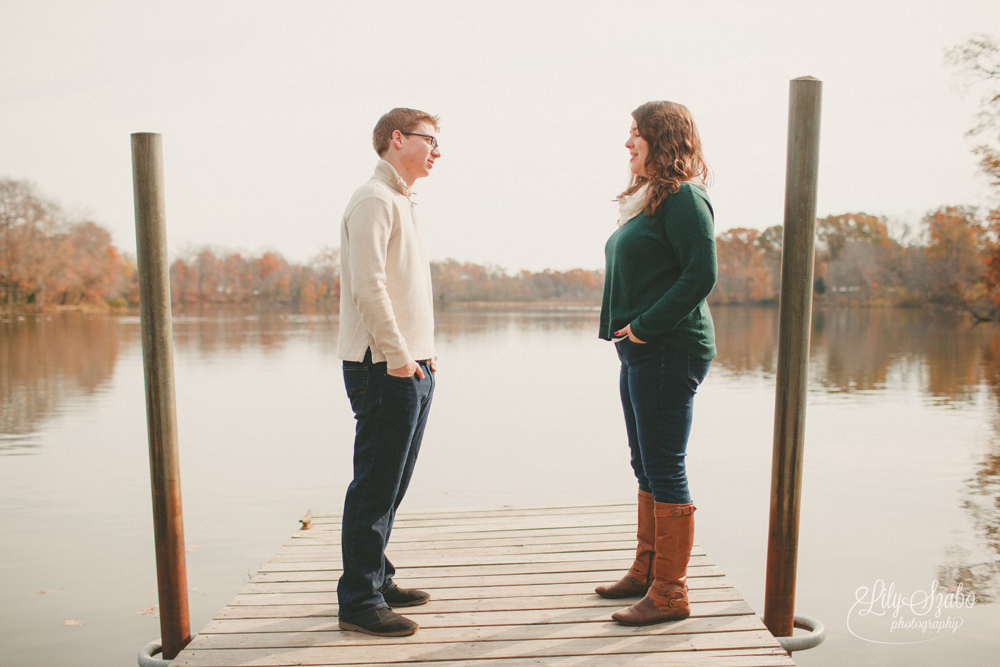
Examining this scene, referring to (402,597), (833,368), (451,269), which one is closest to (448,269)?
(451,269)

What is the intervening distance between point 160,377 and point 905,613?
470cm

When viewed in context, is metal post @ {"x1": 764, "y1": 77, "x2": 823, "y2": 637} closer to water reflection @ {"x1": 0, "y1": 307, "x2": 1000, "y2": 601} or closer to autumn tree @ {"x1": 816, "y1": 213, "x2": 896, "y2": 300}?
water reflection @ {"x1": 0, "y1": 307, "x2": 1000, "y2": 601}

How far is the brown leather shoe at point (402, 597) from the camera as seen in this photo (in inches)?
119

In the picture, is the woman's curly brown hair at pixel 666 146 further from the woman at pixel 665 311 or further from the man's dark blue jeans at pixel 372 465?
the man's dark blue jeans at pixel 372 465

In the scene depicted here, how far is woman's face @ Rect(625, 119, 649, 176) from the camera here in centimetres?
278

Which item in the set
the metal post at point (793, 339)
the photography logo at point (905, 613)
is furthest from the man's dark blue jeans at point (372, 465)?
the photography logo at point (905, 613)

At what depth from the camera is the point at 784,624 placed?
3.19 meters

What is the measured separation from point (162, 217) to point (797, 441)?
2.78 meters

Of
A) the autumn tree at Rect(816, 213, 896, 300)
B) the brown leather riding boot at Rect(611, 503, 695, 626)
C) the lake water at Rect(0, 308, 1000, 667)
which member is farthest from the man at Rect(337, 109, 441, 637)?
the autumn tree at Rect(816, 213, 896, 300)

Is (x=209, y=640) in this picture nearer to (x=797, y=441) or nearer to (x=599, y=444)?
(x=797, y=441)

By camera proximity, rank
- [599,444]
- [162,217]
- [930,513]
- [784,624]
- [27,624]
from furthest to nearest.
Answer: [599,444]
[930,513]
[27,624]
[784,624]
[162,217]

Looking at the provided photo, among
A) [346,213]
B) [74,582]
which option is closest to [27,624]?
[74,582]

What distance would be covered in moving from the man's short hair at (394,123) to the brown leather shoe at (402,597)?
1754mm

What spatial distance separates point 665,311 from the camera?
104 inches
